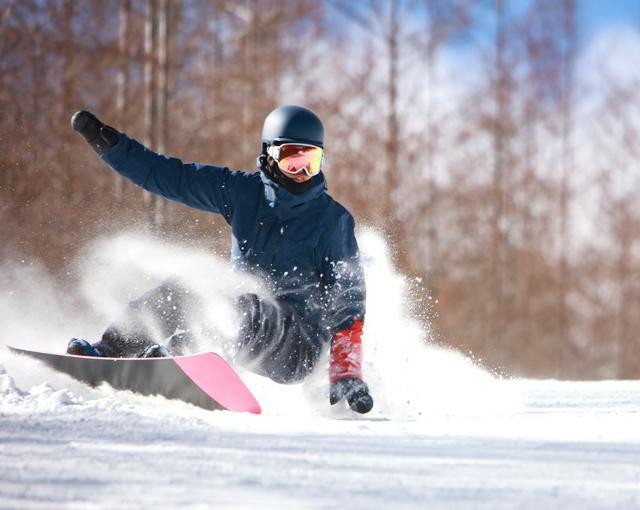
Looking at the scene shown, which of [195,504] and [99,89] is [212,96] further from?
[195,504]

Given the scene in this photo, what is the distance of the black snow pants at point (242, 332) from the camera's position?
3588 millimetres

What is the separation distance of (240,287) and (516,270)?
49.5ft

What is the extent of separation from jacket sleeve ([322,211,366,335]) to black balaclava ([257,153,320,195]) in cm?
21

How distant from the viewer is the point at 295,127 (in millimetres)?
3703

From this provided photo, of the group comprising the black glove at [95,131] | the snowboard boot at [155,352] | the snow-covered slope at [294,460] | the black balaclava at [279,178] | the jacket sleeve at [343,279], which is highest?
the black glove at [95,131]

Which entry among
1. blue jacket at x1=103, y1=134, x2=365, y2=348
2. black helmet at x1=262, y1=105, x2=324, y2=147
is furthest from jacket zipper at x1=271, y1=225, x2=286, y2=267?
black helmet at x1=262, y1=105, x2=324, y2=147

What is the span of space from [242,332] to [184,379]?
443 millimetres

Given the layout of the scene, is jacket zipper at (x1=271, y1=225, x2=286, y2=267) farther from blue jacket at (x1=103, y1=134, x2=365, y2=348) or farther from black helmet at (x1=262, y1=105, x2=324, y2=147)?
black helmet at (x1=262, y1=105, x2=324, y2=147)

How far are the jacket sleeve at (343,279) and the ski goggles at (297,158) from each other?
267 mm

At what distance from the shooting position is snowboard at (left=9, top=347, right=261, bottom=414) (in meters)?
3.22

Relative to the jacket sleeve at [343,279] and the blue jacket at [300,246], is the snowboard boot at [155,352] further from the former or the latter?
the jacket sleeve at [343,279]

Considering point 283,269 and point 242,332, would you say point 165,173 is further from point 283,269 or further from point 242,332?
point 242,332

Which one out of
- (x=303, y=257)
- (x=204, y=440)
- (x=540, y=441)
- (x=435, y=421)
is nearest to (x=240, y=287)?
(x=303, y=257)

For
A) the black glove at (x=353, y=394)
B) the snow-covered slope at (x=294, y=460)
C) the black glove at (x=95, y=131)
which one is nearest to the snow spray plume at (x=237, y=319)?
the black glove at (x=353, y=394)
